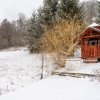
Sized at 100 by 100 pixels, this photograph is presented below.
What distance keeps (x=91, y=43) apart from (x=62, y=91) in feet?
32.9

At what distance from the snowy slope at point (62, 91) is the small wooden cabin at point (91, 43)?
5.91 m

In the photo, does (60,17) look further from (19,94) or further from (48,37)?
(19,94)

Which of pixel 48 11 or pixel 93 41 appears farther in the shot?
pixel 48 11

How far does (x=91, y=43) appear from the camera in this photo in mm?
24688

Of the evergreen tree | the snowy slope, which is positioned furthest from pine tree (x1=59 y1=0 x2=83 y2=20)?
the snowy slope

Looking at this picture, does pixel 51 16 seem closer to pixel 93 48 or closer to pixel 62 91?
pixel 93 48

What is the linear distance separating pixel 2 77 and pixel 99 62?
8.89 meters

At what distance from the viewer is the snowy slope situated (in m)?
14.2

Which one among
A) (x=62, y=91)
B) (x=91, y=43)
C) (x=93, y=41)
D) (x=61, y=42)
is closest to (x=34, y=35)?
(x=61, y=42)

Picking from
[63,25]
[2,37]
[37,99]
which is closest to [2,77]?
[63,25]

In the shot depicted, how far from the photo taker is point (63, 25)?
88.3 feet

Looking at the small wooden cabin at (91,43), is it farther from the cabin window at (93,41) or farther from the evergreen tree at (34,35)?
the evergreen tree at (34,35)

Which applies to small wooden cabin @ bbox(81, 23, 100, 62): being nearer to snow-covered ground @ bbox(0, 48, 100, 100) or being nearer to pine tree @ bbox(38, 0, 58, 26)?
snow-covered ground @ bbox(0, 48, 100, 100)

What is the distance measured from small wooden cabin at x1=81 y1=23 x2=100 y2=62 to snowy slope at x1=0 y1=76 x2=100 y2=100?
19.4 feet
